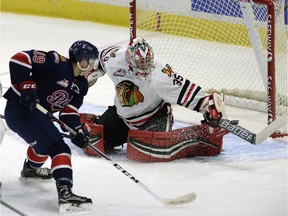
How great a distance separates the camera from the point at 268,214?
3.18 metres

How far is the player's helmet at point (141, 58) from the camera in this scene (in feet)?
13.1

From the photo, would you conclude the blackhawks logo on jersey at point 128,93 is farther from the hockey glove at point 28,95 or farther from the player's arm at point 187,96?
the hockey glove at point 28,95

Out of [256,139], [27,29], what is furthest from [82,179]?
[27,29]

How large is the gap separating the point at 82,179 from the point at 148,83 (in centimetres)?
59

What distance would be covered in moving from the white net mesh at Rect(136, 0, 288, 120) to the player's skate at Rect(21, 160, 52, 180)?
1572 millimetres

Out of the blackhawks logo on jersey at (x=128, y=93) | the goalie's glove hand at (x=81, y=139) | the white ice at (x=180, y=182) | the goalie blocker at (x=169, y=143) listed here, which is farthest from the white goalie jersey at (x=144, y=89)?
the goalie's glove hand at (x=81, y=139)

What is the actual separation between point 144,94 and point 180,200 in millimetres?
823

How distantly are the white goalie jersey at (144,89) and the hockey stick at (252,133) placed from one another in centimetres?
19

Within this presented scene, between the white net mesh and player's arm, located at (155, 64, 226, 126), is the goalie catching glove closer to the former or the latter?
player's arm, located at (155, 64, 226, 126)

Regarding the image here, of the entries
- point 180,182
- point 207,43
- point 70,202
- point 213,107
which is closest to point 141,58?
point 213,107

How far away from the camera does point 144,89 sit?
4.18 meters

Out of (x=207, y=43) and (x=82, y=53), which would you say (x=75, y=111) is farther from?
(x=207, y=43)

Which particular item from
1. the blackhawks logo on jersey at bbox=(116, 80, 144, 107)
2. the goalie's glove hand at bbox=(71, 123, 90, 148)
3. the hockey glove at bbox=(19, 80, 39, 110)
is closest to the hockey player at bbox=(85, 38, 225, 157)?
the blackhawks logo on jersey at bbox=(116, 80, 144, 107)

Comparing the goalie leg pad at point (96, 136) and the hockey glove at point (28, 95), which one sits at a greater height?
the hockey glove at point (28, 95)
